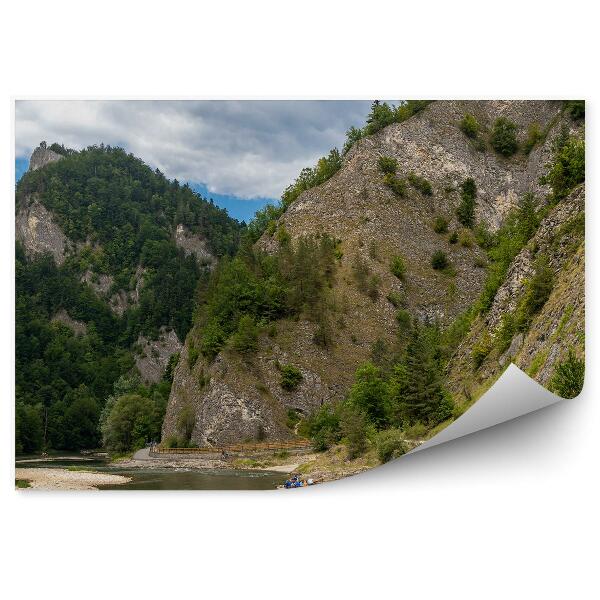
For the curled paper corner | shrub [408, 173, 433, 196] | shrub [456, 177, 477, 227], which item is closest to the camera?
the curled paper corner

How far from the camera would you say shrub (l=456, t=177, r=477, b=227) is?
22.3 m

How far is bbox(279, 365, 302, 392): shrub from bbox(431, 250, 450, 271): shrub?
649cm

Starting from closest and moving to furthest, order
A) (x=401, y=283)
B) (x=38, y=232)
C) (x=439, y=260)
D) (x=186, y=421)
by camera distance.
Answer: (x=38, y=232), (x=186, y=421), (x=401, y=283), (x=439, y=260)

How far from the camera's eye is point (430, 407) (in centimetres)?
1143

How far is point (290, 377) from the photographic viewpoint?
645 inches

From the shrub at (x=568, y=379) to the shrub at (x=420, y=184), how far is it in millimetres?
14360

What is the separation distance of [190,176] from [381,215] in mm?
9966

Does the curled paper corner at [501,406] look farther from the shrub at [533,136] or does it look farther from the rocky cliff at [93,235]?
the rocky cliff at [93,235]

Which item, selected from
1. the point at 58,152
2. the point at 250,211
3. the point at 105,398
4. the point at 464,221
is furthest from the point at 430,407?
the point at 464,221

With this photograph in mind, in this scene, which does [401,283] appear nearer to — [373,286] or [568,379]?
[373,286]

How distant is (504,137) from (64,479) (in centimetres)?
1549

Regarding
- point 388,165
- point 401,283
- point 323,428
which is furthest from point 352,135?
point 388,165

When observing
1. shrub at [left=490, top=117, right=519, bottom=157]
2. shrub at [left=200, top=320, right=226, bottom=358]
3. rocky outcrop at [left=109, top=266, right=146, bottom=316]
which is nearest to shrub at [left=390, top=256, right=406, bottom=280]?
shrub at [left=490, top=117, right=519, bottom=157]

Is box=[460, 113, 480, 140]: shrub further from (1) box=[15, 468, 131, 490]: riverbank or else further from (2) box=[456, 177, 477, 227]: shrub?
(1) box=[15, 468, 131, 490]: riverbank
